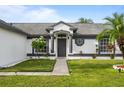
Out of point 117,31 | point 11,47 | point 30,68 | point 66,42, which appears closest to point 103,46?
point 66,42

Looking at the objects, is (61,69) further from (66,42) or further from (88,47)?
(88,47)

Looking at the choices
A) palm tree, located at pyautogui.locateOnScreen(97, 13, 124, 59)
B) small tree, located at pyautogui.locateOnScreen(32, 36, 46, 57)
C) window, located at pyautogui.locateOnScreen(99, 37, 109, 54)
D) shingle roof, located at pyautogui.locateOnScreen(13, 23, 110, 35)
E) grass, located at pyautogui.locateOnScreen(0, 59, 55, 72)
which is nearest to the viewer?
grass, located at pyautogui.locateOnScreen(0, 59, 55, 72)

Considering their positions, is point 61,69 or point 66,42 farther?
point 66,42

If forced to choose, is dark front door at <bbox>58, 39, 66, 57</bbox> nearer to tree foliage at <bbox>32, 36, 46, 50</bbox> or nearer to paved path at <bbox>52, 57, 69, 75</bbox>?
tree foliage at <bbox>32, 36, 46, 50</bbox>

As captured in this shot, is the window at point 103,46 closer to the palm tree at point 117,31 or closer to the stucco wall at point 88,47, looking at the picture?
the stucco wall at point 88,47

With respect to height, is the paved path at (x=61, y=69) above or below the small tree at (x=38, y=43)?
below

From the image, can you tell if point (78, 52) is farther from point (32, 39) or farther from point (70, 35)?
point (32, 39)

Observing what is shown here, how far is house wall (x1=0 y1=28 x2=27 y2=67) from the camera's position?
19609mm

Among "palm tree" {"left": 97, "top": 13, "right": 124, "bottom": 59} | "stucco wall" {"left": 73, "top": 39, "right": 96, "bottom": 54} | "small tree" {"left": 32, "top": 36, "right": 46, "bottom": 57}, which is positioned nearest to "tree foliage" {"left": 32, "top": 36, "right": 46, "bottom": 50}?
Result: "small tree" {"left": 32, "top": 36, "right": 46, "bottom": 57}

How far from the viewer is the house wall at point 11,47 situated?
19609 mm

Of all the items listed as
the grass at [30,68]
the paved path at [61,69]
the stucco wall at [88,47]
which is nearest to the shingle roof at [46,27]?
the stucco wall at [88,47]

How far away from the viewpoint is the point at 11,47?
2242 centimetres

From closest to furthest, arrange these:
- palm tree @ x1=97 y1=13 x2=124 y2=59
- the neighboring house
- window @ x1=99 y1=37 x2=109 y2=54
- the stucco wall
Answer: palm tree @ x1=97 y1=13 x2=124 y2=59 → the neighboring house → window @ x1=99 y1=37 x2=109 y2=54 → the stucco wall
